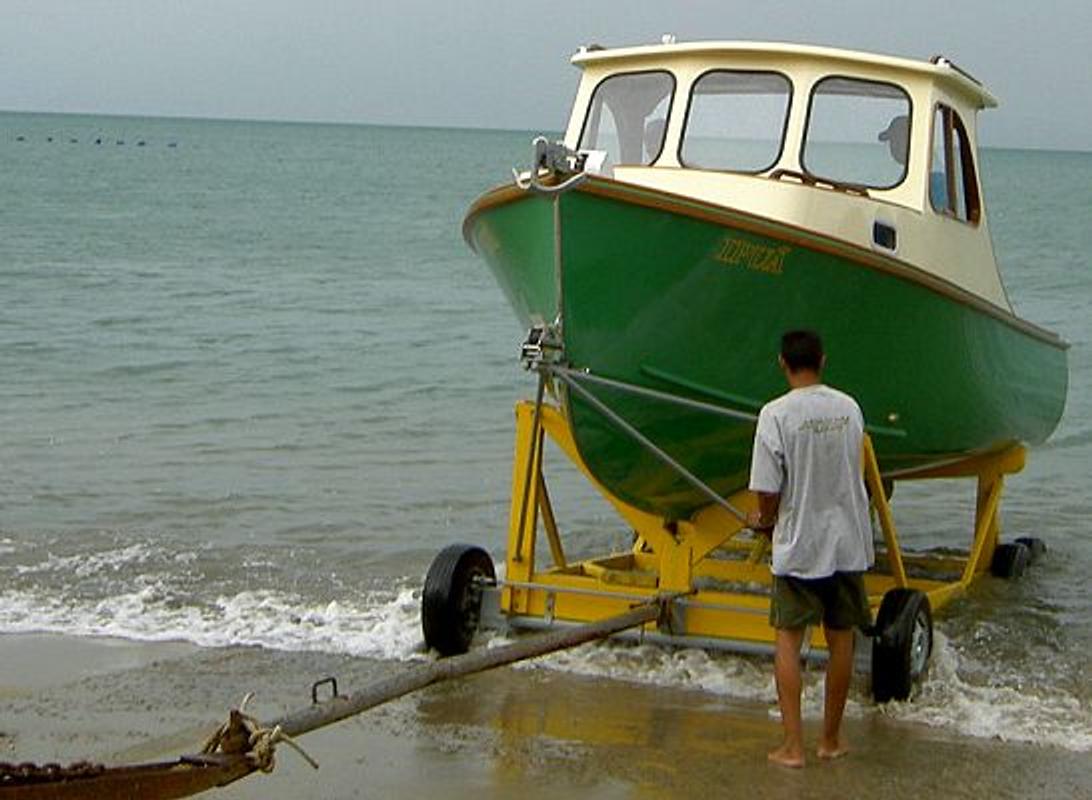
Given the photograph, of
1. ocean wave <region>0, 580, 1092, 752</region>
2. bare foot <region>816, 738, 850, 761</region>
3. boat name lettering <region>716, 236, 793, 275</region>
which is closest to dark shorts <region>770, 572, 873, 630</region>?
bare foot <region>816, 738, 850, 761</region>

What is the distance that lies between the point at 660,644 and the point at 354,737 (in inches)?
70.5

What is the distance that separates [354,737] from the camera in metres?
7.12

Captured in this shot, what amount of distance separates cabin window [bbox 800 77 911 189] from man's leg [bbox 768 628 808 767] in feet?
9.43

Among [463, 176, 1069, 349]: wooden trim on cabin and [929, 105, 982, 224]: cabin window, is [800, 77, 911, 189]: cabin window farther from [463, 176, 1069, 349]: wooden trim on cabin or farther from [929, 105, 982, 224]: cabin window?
[463, 176, 1069, 349]: wooden trim on cabin

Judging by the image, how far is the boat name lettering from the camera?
774 cm

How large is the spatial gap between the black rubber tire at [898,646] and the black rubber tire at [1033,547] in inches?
143

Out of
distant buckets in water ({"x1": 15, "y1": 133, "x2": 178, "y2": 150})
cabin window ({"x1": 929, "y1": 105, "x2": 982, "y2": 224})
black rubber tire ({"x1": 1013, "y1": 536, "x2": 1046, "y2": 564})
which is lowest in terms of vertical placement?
black rubber tire ({"x1": 1013, "y1": 536, "x2": 1046, "y2": 564})

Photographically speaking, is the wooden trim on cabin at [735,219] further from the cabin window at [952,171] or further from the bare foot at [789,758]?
the bare foot at [789,758]

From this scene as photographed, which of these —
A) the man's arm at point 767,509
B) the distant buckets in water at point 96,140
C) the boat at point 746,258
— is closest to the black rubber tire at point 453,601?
the boat at point 746,258

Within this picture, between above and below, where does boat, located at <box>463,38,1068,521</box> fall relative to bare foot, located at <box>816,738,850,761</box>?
above

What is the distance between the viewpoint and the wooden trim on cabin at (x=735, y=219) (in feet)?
24.8

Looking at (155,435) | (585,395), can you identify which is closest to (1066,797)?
(585,395)

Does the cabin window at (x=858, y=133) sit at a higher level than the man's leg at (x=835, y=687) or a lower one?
higher

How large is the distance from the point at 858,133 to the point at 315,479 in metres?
6.21
